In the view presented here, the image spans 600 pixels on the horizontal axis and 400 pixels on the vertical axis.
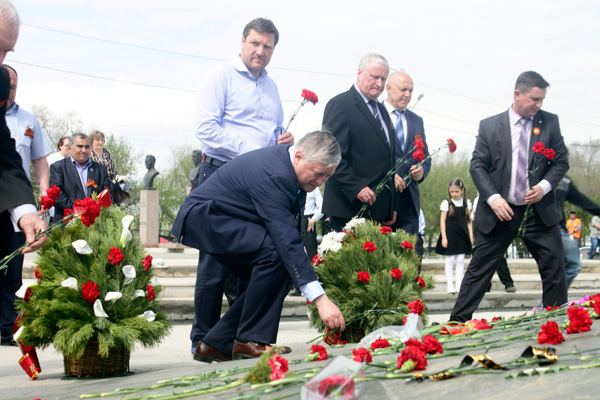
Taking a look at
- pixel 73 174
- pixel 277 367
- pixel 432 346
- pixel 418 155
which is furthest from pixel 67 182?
pixel 432 346

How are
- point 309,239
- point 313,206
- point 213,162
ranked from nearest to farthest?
point 213,162 < point 309,239 < point 313,206

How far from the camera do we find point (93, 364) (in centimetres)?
433

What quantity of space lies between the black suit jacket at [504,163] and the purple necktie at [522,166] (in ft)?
0.16

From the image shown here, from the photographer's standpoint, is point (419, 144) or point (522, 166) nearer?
point (522, 166)

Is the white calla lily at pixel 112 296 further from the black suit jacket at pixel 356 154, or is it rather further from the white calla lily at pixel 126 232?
the black suit jacket at pixel 356 154

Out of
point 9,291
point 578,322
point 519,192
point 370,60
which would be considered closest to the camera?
point 578,322

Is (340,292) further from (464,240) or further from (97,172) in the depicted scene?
(464,240)

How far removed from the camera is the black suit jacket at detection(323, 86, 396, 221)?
6.04 metres

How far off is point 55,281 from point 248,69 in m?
2.31

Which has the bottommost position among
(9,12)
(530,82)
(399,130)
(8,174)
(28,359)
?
(28,359)

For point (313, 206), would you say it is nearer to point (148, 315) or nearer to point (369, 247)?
point (369, 247)

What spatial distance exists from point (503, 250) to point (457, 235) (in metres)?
5.43

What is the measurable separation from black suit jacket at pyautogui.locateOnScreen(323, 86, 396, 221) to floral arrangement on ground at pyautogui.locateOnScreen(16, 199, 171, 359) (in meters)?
1.99

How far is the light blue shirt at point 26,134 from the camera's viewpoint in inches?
220
